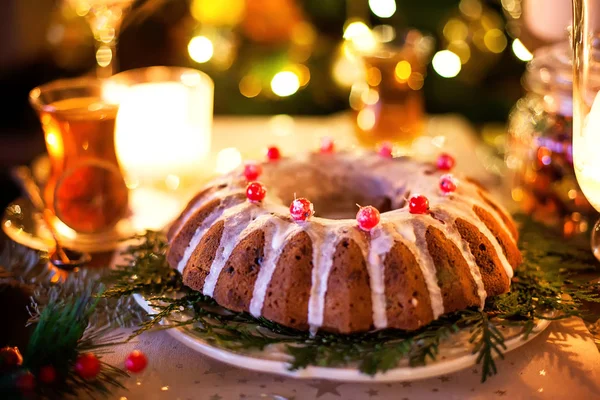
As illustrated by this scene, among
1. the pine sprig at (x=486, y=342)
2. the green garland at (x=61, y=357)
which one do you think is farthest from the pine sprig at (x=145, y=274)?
the pine sprig at (x=486, y=342)

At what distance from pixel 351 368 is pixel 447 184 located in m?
0.43

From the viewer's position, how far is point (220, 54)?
263 cm

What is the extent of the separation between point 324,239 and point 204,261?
24cm

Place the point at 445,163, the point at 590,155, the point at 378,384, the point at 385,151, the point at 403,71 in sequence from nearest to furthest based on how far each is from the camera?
the point at 378,384 < the point at 590,155 < the point at 445,163 < the point at 385,151 < the point at 403,71

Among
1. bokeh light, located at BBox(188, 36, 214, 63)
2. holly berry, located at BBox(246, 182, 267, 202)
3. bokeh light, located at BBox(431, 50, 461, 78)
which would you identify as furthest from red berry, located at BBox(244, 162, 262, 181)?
bokeh light, located at BBox(431, 50, 461, 78)

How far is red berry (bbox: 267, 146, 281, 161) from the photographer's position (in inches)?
59.2

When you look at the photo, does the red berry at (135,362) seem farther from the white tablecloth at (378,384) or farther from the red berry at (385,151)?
the red berry at (385,151)

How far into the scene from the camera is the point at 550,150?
5.33 ft

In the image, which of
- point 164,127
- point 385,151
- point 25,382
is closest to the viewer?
point 25,382

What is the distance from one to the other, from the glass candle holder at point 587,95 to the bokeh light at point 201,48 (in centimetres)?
166

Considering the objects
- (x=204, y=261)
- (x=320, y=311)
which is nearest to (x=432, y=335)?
(x=320, y=311)

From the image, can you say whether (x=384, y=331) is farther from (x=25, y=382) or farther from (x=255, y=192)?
(x=25, y=382)

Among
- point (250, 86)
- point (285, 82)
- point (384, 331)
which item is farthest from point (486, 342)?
point (250, 86)

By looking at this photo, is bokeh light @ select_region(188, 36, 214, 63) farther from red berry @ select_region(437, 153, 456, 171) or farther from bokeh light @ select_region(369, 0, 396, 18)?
red berry @ select_region(437, 153, 456, 171)
